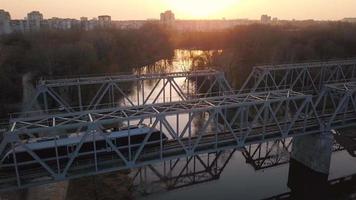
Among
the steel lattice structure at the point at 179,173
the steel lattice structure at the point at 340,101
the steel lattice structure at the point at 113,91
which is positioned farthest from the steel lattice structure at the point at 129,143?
the steel lattice structure at the point at 113,91

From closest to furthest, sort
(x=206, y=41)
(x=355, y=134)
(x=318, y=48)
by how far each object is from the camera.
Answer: (x=355, y=134) < (x=318, y=48) < (x=206, y=41)

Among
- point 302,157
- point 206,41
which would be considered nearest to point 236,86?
point 302,157

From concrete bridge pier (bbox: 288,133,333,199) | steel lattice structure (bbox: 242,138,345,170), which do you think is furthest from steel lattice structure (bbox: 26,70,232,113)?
concrete bridge pier (bbox: 288,133,333,199)

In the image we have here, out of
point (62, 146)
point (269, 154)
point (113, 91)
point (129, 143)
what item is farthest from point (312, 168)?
point (113, 91)

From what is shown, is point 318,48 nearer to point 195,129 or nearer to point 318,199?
point 195,129

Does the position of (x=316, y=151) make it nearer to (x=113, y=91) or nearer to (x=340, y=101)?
(x=340, y=101)

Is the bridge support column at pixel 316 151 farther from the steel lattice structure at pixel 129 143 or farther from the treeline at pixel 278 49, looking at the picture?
the treeline at pixel 278 49
